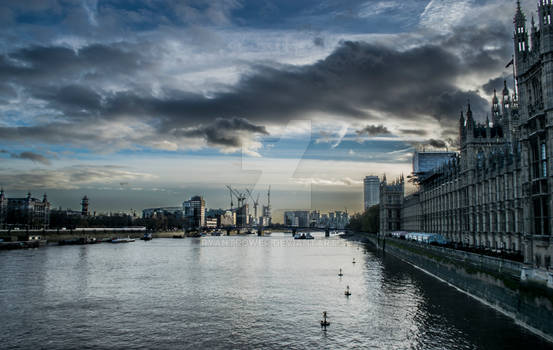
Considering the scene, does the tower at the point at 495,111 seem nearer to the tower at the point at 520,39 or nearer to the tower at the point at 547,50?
the tower at the point at 520,39

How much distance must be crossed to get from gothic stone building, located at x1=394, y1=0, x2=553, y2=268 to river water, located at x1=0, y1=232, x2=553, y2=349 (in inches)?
482

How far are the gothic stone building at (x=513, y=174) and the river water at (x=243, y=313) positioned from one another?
40.2 feet

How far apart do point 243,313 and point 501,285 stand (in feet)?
88.0

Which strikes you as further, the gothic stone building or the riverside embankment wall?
the gothic stone building

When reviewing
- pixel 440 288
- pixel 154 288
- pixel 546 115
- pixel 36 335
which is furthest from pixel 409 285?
pixel 36 335

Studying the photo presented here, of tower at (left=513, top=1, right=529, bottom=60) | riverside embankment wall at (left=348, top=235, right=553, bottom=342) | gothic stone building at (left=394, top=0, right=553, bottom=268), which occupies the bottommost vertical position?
riverside embankment wall at (left=348, top=235, right=553, bottom=342)

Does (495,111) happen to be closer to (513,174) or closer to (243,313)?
(513,174)

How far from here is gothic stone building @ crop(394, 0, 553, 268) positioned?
44.8 m

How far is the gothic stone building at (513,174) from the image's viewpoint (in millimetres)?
44812

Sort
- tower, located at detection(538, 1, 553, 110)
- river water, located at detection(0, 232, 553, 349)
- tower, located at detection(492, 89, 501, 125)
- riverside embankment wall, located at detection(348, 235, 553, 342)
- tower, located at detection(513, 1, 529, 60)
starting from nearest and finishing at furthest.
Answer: riverside embankment wall, located at detection(348, 235, 553, 342), river water, located at detection(0, 232, 553, 349), tower, located at detection(538, 1, 553, 110), tower, located at detection(513, 1, 529, 60), tower, located at detection(492, 89, 501, 125)

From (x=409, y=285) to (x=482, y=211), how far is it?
2742cm

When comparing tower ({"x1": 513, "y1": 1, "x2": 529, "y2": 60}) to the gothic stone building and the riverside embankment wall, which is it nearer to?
the gothic stone building

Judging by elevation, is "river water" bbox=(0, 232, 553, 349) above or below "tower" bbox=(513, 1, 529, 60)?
below

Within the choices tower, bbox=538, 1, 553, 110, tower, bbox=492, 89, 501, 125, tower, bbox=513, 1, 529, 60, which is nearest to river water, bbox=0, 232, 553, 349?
tower, bbox=538, 1, 553, 110
